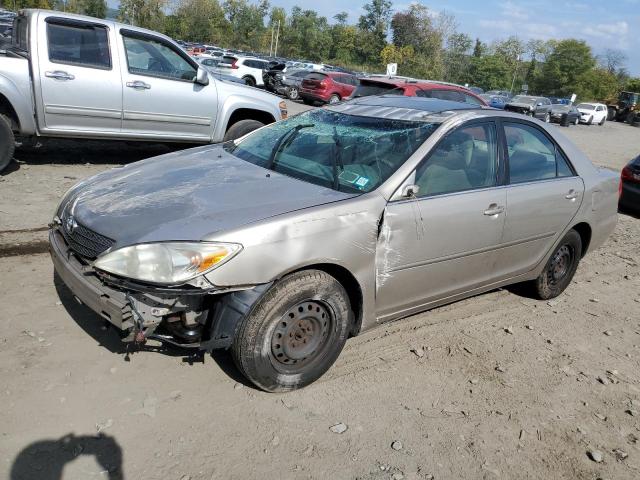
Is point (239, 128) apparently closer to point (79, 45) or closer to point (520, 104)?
point (79, 45)

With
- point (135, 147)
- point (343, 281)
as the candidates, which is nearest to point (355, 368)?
point (343, 281)

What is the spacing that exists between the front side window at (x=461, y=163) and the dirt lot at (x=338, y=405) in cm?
112

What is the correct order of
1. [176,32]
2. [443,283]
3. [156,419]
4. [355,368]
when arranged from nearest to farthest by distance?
1. [156,419]
2. [355,368]
3. [443,283]
4. [176,32]

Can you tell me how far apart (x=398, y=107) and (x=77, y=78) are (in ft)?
14.8

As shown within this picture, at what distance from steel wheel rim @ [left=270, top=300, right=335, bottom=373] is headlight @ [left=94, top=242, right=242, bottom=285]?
0.52m

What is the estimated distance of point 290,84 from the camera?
24.6 meters

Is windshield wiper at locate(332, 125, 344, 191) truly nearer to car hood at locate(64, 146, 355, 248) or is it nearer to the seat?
car hood at locate(64, 146, 355, 248)

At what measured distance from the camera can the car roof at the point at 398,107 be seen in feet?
13.0

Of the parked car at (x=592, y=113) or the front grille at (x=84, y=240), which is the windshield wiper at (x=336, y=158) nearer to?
the front grille at (x=84, y=240)

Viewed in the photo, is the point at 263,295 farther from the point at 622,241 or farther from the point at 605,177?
the point at 622,241

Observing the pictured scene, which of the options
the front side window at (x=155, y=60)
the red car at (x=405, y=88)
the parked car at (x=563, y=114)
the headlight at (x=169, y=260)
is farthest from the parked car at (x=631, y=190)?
the parked car at (x=563, y=114)

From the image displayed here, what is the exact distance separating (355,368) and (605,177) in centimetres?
305

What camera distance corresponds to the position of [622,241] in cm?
728

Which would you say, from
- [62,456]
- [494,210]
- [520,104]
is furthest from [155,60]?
[520,104]
